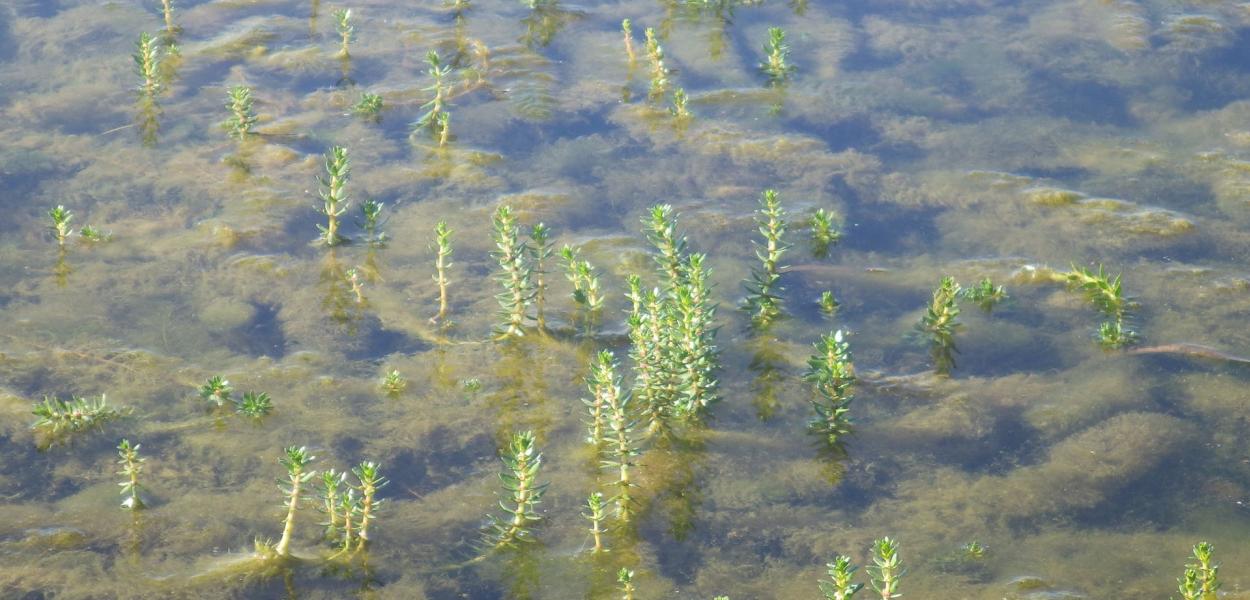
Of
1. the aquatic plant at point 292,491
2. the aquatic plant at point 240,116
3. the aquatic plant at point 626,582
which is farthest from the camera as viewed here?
the aquatic plant at point 240,116

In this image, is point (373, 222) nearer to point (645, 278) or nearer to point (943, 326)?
point (645, 278)

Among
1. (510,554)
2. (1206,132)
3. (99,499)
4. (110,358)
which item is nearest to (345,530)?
(510,554)

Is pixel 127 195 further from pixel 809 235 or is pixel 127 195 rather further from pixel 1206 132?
pixel 1206 132

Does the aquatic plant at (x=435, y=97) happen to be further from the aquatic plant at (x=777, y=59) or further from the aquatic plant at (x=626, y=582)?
the aquatic plant at (x=626, y=582)

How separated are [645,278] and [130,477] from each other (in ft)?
11.1

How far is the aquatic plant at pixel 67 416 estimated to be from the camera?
256 inches

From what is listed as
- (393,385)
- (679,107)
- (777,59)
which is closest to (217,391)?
(393,385)

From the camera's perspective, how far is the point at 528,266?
8.06m

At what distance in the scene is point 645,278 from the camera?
26.6 ft

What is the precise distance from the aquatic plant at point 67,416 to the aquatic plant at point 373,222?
215cm

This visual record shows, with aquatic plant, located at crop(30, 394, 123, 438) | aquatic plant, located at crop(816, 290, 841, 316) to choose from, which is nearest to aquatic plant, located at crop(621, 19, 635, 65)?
aquatic plant, located at crop(816, 290, 841, 316)

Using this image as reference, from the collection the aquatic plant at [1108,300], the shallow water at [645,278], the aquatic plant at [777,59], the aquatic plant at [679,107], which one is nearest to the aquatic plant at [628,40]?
the shallow water at [645,278]

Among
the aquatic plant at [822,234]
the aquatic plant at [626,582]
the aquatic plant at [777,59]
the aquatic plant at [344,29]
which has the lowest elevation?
the aquatic plant at [626,582]

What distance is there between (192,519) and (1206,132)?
7.83m
